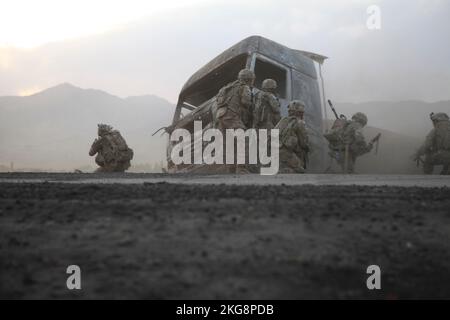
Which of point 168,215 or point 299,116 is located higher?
point 299,116

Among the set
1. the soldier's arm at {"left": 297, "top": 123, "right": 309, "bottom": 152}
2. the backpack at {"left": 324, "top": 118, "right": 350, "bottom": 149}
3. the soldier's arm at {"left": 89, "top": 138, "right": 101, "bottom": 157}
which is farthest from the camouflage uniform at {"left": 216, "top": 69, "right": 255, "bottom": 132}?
the soldier's arm at {"left": 89, "top": 138, "right": 101, "bottom": 157}

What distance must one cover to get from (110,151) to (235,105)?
3.67 metres

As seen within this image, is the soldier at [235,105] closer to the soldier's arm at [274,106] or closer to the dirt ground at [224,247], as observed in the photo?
the soldier's arm at [274,106]

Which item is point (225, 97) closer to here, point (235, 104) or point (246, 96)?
point (235, 104)

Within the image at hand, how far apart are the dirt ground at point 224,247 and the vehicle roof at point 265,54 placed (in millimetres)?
8088

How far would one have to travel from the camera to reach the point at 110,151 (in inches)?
400

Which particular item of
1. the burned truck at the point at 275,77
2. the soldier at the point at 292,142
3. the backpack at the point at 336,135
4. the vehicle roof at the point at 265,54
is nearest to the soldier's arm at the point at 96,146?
the burned truck at the point at 275,77

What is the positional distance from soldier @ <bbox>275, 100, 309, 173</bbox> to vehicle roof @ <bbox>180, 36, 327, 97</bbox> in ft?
9.33

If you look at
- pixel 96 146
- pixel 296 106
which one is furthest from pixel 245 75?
pixel 96 146

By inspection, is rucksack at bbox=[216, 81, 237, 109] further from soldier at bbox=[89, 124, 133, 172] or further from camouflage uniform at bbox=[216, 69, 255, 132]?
soldier at bbox=[89, 124, 133, 172]
